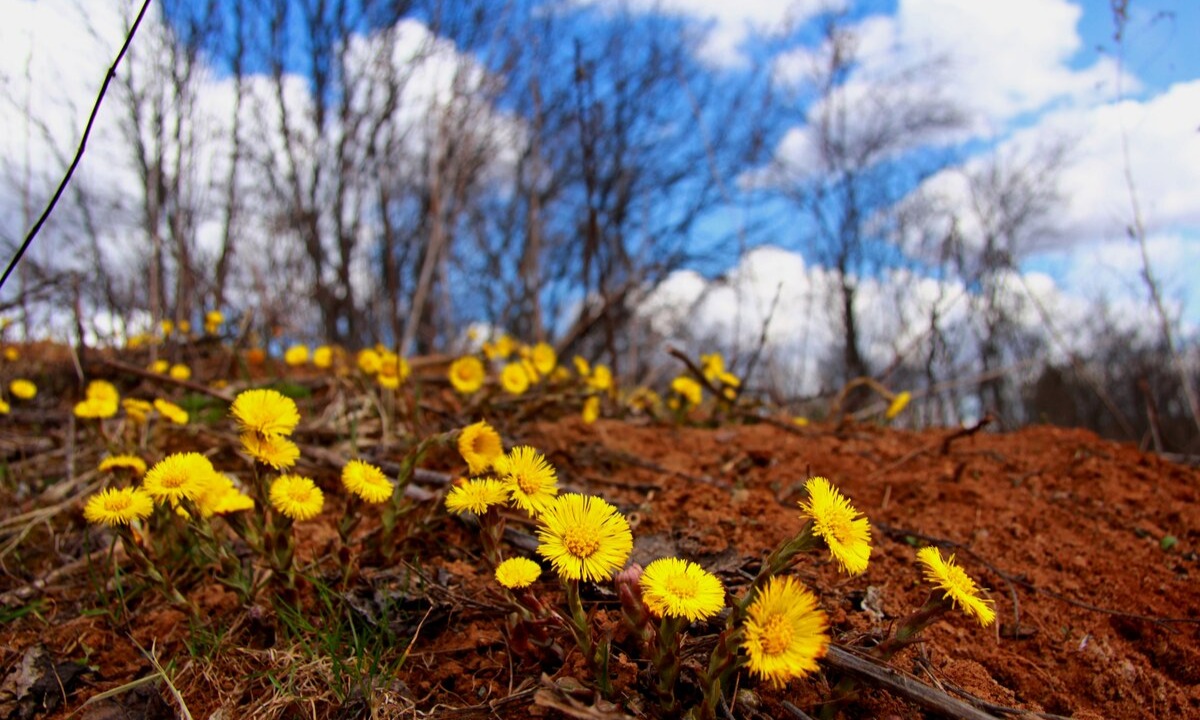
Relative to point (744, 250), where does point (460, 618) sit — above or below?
below

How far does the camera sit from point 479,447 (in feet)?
4.54

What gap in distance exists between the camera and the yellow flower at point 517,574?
104 centimetres

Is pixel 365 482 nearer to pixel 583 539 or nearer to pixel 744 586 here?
pixel 583 539

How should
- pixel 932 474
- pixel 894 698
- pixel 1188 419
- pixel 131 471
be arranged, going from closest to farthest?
pixel 894 698, pixel 131 471, pixel 932 474, pixel 1188 419

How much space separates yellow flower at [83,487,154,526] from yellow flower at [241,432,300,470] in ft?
0.71

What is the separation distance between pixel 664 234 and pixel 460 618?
11.0 meters

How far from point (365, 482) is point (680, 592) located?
2.29ft

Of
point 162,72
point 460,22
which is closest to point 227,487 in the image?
point 162,72

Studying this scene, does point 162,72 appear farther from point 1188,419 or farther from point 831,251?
point 1188,419

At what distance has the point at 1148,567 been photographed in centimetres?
156

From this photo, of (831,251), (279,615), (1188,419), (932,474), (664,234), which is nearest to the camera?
(279,615)

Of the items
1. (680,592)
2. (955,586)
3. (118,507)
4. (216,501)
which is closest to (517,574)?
(680,592)

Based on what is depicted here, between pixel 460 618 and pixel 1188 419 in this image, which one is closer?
pixel 460 618

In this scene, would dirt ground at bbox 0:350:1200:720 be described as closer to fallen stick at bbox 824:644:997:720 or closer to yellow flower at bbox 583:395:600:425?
fallen stick at bbox 824:644:997:720
